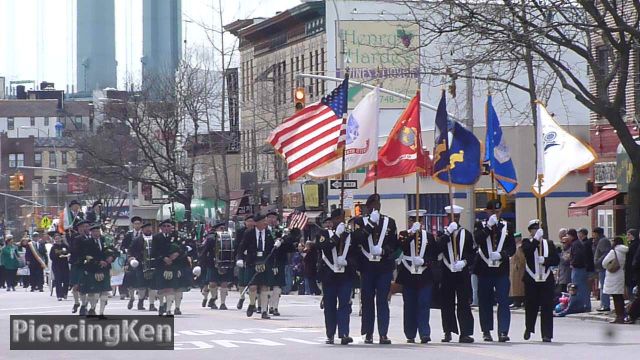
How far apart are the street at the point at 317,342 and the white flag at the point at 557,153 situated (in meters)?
2.48

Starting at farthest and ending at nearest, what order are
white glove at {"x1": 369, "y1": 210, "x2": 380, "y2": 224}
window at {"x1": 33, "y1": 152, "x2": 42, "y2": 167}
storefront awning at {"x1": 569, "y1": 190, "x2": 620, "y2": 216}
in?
window at {"x1": 33, "y1": 152, "x2": 42, "y2": 167}, storefront awning at {"x1": 569, "y1": 190, "x2": 620, "y2": 216}, white glove at {"x1": 369, "y1": 210, "x2": 380, "y2": 224}

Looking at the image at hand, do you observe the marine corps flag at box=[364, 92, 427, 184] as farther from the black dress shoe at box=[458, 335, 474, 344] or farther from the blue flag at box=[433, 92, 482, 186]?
the black dress shoe at box=[458, 335, 474, 344]

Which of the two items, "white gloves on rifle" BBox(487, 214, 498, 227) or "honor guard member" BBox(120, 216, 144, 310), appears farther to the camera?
"honor guard member" BBox(120, 216, 144, 310)

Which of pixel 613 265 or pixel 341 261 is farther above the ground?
pixel 341 261

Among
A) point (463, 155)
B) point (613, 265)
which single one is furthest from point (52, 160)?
point (463, 155)

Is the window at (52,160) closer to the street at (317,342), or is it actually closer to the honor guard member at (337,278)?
the street at (317,342)

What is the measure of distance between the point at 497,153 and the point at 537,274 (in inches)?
146

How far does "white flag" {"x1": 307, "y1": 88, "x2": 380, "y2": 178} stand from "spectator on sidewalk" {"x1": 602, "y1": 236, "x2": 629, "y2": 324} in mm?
5852

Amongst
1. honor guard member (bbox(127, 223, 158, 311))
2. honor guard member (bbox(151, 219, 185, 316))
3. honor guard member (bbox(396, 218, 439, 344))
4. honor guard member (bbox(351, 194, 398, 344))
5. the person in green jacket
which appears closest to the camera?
honor guard member (bbox(351, 194, 398, 344))

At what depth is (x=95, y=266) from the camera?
25719 mm

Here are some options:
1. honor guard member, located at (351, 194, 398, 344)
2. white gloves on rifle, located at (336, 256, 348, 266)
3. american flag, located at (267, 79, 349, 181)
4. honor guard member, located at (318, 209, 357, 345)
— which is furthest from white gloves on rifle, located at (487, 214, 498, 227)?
american flag, located at (267, 79, 349, 181)

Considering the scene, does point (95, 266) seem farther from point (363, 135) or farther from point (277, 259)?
point (363, 135)

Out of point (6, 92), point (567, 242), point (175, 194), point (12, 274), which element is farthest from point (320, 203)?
point (6, 92)

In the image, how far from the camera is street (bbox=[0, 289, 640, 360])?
18.3 m
